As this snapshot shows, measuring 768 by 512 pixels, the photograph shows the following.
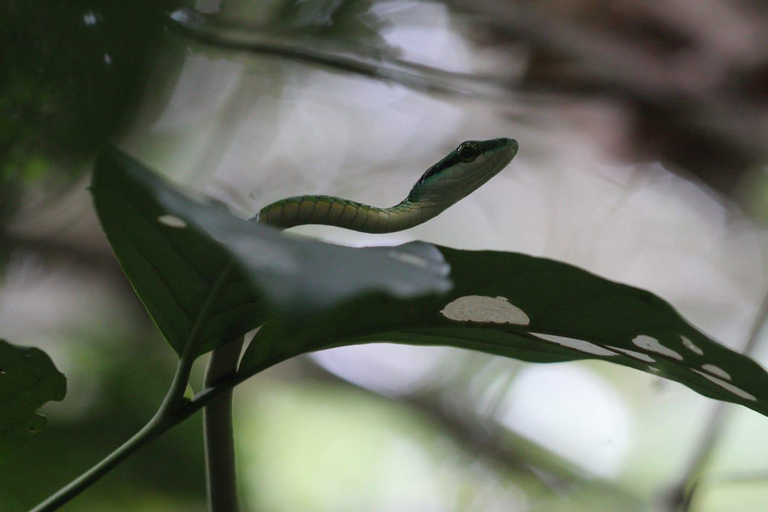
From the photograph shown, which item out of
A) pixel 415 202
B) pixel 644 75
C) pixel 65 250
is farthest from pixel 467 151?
pixel 644 75

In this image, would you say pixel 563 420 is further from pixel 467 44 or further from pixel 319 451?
pixel 467 44

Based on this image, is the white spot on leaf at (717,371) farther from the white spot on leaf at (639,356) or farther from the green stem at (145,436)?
the green stem at (145,436)

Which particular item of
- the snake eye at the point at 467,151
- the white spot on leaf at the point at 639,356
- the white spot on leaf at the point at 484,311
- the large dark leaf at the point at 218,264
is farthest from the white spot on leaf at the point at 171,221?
the snake eye at the point at 467,151

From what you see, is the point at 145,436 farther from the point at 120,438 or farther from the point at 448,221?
the point at 448,221

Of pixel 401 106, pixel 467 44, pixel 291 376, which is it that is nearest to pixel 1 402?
pixel 291 376

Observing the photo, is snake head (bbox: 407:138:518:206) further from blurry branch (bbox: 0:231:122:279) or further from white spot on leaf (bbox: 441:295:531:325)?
blurry branch (bbox: 0:231:122:279)

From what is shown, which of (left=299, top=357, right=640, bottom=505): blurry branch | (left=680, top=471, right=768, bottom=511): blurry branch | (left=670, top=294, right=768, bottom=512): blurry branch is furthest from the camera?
(left=299, top=357, right=640, bottom=505): blurry branch

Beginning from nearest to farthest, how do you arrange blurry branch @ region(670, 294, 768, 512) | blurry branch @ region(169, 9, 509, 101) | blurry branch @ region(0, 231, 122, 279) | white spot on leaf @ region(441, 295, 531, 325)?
white spot on leaf @ region(441, 295, 531, 325)
blurry branch @ region(670, 294, 768, 512)
blurry branch @ region(169, 9, 509, 101)
blurry branch @ region(0, 231, 122, 279)

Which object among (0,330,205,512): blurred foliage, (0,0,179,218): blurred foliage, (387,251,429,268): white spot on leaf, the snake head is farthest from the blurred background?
(387,251,429,268): white spot on leaf
